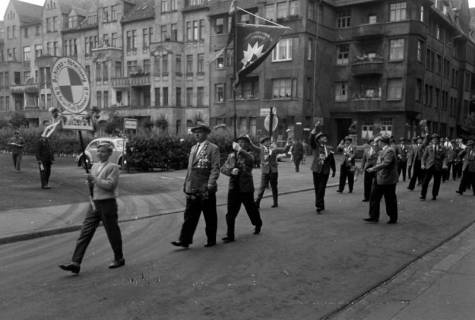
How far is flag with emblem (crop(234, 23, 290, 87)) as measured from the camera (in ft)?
42.8

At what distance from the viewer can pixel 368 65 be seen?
4238cm

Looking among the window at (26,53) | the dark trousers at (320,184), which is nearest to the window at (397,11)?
the dark trousers at (320,184)

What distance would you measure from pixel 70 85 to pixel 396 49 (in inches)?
1563

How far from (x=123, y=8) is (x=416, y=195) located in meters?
49.2

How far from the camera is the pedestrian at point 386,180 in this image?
9.72 m

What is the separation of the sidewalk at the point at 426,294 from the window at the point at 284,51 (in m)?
36.6

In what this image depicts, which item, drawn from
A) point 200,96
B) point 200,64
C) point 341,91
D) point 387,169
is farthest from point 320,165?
point 200,64

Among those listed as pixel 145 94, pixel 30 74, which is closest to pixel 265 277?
pixel 145 94

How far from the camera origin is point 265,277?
6.00 metres

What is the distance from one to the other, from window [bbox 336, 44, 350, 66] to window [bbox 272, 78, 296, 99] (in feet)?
20.1

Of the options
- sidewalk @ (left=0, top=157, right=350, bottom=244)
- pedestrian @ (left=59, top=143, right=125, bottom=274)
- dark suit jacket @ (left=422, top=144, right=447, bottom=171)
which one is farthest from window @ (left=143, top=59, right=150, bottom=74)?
pedestrian @ (left=59, top=143, right=125, bottom=274)

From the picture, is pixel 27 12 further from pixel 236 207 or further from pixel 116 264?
pixel 116 264

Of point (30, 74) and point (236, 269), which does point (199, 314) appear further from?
point (30, 74)

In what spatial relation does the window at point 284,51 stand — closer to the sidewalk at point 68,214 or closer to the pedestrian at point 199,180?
the sidewalk at point 68,214
